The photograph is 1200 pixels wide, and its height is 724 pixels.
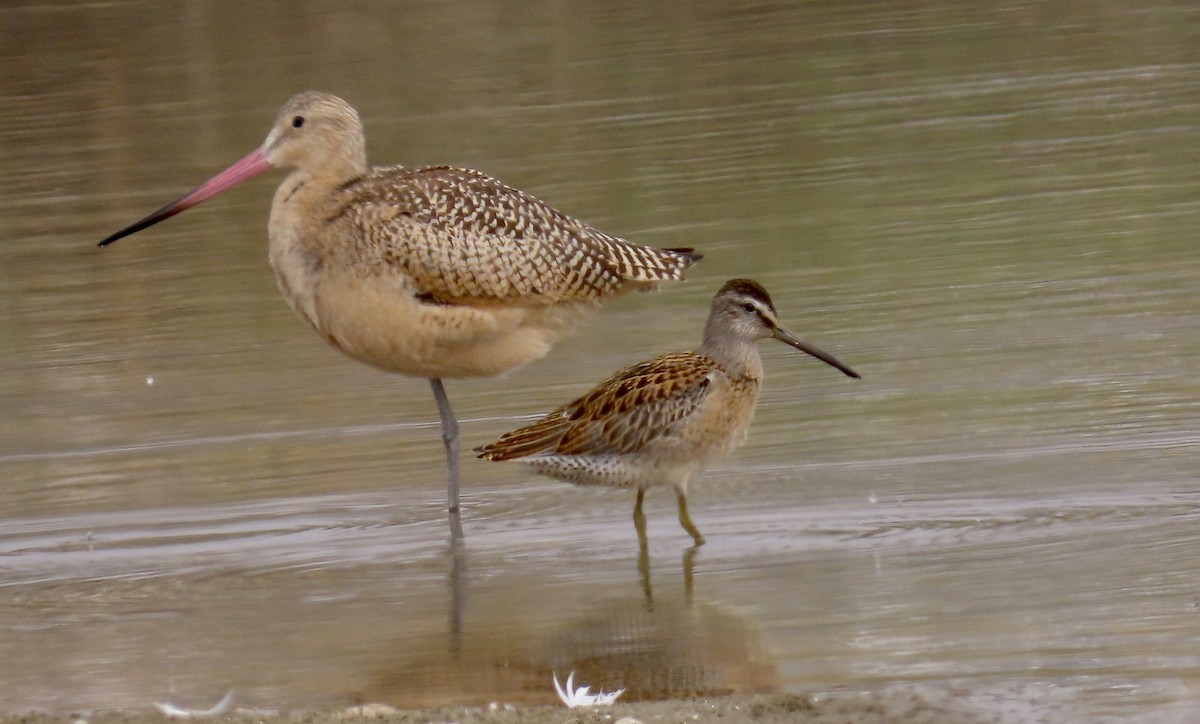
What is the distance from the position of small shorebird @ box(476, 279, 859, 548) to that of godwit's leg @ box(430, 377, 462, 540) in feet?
0.39

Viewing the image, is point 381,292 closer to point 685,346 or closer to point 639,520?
point 639,520

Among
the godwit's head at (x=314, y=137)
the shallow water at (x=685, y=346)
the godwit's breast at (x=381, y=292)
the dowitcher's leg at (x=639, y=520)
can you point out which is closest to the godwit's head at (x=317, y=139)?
the godwit's head at (x=314, y=137)

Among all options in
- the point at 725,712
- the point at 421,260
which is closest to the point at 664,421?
the point at 421,260

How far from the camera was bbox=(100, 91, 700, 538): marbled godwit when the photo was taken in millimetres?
7262

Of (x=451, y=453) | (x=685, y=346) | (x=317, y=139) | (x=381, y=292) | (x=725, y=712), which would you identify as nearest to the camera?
(x=725, y=712)

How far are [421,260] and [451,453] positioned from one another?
2.29 ft

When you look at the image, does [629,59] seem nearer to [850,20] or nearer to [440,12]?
[850,20]

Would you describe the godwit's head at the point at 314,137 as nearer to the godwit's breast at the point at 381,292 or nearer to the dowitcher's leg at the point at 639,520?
the godwit's breast at the point at 381,292

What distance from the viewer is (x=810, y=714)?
5.06m

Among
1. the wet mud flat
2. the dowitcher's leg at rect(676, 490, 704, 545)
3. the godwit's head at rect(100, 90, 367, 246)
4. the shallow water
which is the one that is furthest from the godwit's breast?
the wet mud flat

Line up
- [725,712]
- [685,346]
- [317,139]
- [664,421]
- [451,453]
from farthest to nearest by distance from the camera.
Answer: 1. [685,346]
2. [317,139]
3. [451,453]
4. [664,421]
5. [725,712]

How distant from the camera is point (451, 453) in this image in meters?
7.45

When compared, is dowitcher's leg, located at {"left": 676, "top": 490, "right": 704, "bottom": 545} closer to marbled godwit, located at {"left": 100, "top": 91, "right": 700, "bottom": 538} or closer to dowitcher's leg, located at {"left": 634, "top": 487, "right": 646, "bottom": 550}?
dowitcher's leg, located at {"left": 634, "top": 487, "right": 646, "bottom": 550}

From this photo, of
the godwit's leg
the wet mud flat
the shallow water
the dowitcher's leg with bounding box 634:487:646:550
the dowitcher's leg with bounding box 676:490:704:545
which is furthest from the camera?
the godwit's leg
